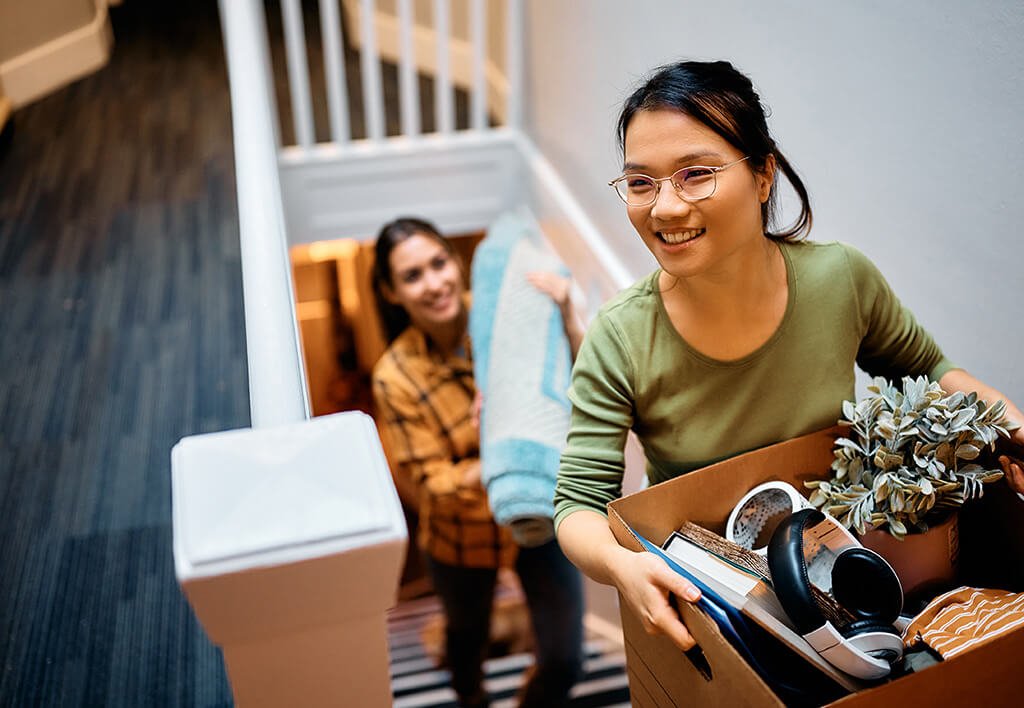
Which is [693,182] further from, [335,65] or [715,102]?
[335,65]

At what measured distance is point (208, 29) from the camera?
4.29 meters

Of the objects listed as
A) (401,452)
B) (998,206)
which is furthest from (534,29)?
(998,206)

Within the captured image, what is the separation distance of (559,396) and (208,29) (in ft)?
A: 10.6

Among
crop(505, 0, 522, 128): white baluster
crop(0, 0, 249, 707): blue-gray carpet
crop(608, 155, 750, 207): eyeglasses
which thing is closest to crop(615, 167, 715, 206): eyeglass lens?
crop(608, 155, 750, 207): eyeglasses

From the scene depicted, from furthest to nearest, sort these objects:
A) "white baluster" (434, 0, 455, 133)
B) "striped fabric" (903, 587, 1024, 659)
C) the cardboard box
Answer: "white baluster" (434, 0, 455, 133), "striped fabric" (903, 587, 1024, 659), the cardboard box

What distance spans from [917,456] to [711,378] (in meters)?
0.24

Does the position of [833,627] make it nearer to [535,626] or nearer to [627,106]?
[627,106]

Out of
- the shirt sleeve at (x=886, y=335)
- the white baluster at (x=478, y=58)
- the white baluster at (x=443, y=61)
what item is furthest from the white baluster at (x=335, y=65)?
the shirt sleeve at (x=886, y=335)

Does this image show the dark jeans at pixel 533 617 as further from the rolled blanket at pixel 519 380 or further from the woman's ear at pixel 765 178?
the woman's ear at pixel 765 178

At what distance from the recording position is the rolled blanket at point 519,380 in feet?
6.05

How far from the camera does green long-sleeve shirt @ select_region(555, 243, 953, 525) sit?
3.53ft

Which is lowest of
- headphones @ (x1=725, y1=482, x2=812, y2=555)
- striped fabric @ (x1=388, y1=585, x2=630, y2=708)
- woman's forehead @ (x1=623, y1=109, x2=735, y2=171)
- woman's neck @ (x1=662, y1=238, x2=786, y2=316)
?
striped fabric @ (x1=388, y1=585, x2=630, y2=708)

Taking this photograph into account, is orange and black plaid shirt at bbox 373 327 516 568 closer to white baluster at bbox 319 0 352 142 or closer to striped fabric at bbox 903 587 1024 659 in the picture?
white baluster at bbox 319 0 352 142

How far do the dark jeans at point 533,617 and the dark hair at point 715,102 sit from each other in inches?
60.3
